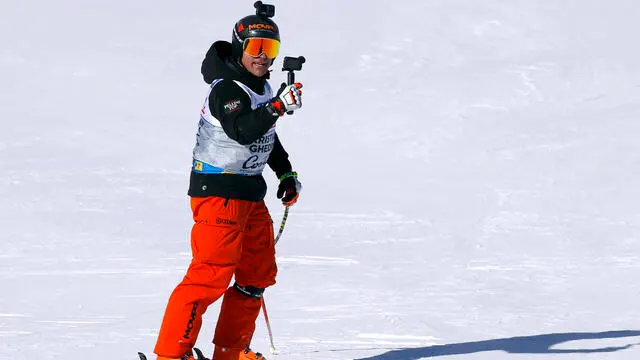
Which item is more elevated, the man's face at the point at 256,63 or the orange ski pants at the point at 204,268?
the man's face at the point at 256,63

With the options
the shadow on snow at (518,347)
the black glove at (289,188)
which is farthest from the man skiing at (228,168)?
the shadow on snow at (518,347)

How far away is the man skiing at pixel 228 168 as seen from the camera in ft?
16.2

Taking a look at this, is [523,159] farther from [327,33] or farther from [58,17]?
[58,17]

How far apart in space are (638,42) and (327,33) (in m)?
4.88

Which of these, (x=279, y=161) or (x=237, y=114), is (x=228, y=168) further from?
(x=279, y=161)

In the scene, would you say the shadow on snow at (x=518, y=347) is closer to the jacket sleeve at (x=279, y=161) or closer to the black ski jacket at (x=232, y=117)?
the jacket sleeve at (x=279, y=161)

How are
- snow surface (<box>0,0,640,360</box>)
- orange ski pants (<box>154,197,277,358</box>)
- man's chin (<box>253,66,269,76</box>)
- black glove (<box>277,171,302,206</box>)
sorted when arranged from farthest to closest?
1. snow surface (<box>0,0,640,360</box>)
2. black glove (<box>277,171,302,206</box>)
3. man's chin (<box>253,66,269,76</box>)
4. orange ski pants (<box>154,197,277,358</box>)

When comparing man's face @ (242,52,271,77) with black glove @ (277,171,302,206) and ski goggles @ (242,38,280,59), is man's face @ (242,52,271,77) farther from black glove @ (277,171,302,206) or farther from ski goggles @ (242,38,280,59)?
black glove @ (277,171,302,206)

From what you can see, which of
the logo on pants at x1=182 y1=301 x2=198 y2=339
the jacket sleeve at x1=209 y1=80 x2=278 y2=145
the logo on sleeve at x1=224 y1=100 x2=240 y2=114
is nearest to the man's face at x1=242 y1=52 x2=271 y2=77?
the jacket sleeve at x1=209 y1=80 x2=278 y2=145

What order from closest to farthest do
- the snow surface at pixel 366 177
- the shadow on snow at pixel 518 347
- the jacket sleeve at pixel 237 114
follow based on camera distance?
the jacket sleeve at pixel 237 114
the shadow on snow at pixel 518 347
the snow surface at pixel 366 177

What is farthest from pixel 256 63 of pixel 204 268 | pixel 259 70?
pixel 204 268

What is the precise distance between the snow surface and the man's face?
5.60 ft

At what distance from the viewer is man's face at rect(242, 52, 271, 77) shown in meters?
5.10

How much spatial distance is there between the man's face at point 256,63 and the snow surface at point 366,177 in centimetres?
171
